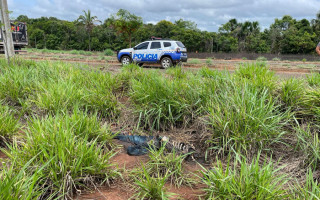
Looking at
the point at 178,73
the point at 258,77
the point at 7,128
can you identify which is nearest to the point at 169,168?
the point at 7,128

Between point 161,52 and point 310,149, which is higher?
Result: point 161,52

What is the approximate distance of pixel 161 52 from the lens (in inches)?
529

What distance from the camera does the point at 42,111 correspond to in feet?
12.2

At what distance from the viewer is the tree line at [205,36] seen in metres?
44.8

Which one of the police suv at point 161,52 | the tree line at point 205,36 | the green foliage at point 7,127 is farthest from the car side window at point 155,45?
the tree line at point 205,36

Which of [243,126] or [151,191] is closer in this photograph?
[151,191]

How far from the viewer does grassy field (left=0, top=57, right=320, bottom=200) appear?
2.18 meters

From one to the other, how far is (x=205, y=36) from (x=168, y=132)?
49.1 meters

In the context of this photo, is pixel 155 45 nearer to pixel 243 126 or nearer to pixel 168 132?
pixel 168 132

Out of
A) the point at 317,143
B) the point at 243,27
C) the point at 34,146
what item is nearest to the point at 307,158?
the point at 317,143

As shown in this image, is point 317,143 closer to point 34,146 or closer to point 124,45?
point 34,146

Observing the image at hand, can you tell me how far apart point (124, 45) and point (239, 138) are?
51471 millimetres

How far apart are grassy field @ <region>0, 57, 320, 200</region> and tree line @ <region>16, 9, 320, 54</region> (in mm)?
33290

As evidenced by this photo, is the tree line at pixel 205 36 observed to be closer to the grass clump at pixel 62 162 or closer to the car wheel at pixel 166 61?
the car wheel at pixel 166 61
